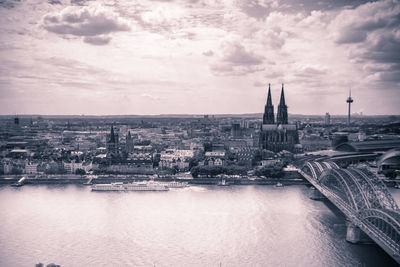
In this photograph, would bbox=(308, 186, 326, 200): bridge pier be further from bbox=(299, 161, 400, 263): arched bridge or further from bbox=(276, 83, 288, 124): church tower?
bbox=(276, 83, 288, 124): church tower

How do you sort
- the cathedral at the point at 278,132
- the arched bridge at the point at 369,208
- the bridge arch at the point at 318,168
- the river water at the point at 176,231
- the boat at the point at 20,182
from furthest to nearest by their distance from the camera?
the cathedral at the point at 278,132, the boat at the point at 20,182, the bridge arch at the point at 318,168, the river water at the point at 176,231, the arched bridge at the point at 369,208

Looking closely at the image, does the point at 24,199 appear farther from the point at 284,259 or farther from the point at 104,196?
the point at 284,259

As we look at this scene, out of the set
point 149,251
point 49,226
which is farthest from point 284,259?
point 49,226

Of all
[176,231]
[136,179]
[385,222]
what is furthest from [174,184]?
[385,222]

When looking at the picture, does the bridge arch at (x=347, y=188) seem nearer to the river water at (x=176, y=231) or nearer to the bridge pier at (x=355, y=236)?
the bridge pier at (x=355, y=236)

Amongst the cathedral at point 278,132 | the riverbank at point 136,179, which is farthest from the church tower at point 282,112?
the riverbank at point 136,179

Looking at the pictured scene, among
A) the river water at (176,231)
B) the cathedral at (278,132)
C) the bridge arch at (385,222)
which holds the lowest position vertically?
the river water at (176,231)
